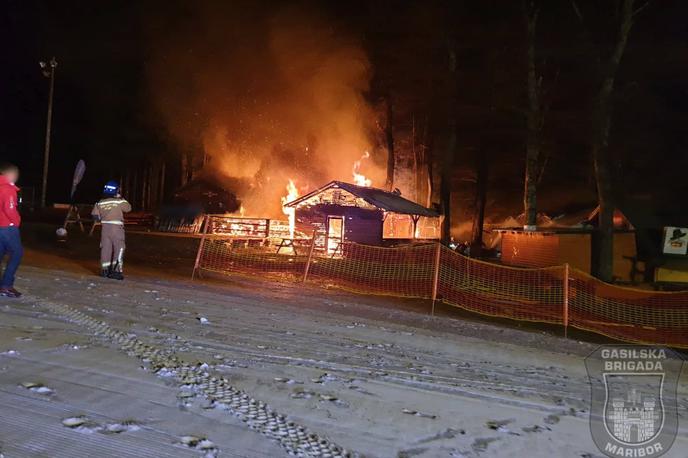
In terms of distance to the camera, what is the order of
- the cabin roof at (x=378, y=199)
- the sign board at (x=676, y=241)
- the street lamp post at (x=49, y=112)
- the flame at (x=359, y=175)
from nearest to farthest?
the sign board at (x=676, y=241)
the cabin roof at (x=378, y=199)
the street lamp post at (x=49, y=112)
the flame at (x=359, y=175)

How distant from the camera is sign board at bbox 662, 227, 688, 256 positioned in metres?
16.7

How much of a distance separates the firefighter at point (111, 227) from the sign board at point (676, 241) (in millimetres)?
14951

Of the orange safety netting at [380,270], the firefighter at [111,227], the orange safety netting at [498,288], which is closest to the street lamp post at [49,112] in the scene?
the orange safety netting at [380,270]

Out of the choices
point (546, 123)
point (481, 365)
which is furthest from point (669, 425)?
point (546, 123)

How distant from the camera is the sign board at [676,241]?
16656 millimetres

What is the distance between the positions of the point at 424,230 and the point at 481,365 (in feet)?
84.1

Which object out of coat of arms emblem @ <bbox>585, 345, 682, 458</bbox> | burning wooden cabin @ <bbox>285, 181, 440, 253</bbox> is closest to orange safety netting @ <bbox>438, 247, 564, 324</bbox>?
coat of arms emblem @ <bbox>585, 345, 682, 458</bbox>

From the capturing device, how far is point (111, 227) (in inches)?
365

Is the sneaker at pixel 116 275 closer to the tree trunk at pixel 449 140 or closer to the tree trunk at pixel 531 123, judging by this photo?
the tree trunk at pixel 531 123

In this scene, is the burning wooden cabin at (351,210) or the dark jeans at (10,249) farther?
the burning wooden cabin at (351,210)

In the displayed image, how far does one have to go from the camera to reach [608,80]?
17016 millimetres

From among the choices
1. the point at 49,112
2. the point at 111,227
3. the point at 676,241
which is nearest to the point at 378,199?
the point at 676,241

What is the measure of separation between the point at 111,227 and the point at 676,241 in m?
15.3

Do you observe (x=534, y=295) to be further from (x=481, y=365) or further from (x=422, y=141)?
(x=422, y=141)
